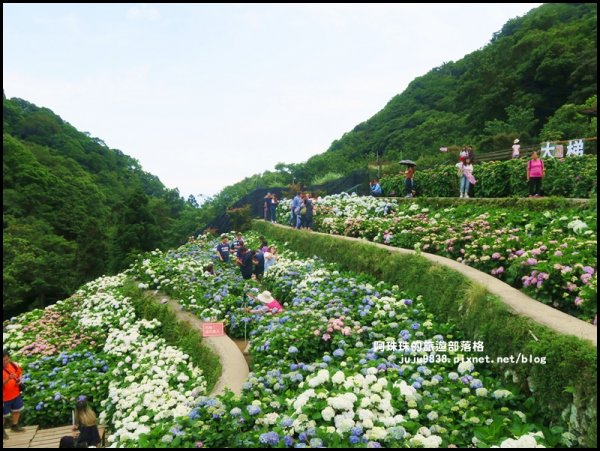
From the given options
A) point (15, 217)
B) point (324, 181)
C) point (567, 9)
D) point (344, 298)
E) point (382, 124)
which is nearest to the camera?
point (344, 298)

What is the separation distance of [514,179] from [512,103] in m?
24.8

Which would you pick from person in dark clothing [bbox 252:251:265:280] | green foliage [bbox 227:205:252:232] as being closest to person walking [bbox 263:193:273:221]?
green foliage [bbox 227:205:252:232]

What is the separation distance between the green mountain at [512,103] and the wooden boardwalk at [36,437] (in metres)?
19.7

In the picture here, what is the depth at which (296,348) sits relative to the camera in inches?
190

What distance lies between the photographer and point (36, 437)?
18.9ft

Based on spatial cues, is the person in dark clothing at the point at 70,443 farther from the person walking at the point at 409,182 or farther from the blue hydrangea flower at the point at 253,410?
the person walking at the point at 409,182

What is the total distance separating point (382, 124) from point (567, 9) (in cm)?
2022

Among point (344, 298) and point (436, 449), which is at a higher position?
point (344, 298)

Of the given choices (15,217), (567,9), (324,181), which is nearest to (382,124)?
(567,9)

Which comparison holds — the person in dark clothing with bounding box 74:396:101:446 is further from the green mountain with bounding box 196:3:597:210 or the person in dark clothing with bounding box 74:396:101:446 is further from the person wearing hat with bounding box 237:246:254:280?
the green mountain with bounding box 196:3:597:210

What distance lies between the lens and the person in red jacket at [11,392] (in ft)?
18.8

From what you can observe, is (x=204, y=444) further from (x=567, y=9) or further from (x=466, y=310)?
(x=567, y=9)

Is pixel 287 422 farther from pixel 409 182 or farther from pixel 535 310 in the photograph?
pixel 409 182

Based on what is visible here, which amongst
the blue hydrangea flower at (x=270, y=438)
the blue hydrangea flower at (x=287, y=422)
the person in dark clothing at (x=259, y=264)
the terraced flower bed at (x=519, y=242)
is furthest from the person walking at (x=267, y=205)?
the blue hydrangea flower at (x=270, y=438)
